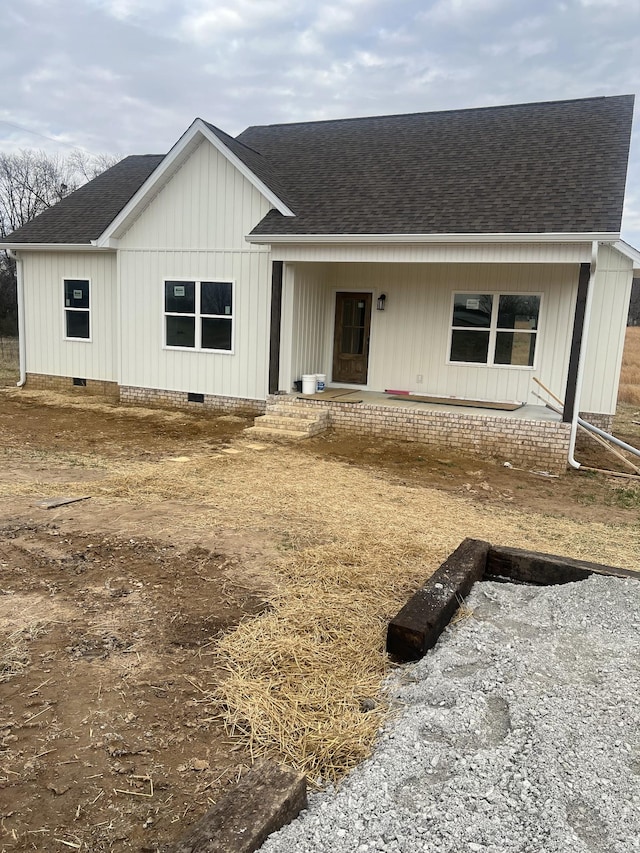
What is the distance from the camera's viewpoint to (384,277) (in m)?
12.3

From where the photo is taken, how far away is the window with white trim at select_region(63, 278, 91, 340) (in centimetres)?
1417

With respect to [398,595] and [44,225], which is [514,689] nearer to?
[398,595]

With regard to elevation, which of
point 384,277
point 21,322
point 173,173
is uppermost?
point 173,173

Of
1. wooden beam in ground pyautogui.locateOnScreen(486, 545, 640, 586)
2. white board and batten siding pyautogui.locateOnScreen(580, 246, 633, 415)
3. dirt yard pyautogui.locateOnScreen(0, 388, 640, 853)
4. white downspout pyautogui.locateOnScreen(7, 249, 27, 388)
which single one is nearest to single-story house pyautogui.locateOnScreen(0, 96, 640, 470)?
white board and batten siding pyautogui.locateOnScreen(580, 246, 633, 415)

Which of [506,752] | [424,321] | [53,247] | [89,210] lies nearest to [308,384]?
[424,321]

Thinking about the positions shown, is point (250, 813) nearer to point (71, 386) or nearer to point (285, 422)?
point (285, 422)

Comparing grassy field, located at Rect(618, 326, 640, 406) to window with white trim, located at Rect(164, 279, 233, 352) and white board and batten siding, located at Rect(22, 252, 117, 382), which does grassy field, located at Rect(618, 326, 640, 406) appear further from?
white board and batten siding, located at Rect(22, 252, 117, 382)

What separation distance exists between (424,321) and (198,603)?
917 cm

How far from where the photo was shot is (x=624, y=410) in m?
16.5

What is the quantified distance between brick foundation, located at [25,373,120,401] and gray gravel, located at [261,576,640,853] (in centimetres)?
1209

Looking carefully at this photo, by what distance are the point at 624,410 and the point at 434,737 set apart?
1600 cm

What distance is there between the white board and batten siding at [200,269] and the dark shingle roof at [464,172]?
3.13 ft

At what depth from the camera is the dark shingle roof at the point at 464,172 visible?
9789mm

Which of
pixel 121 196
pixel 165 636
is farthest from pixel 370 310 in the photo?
pixel 165 636
